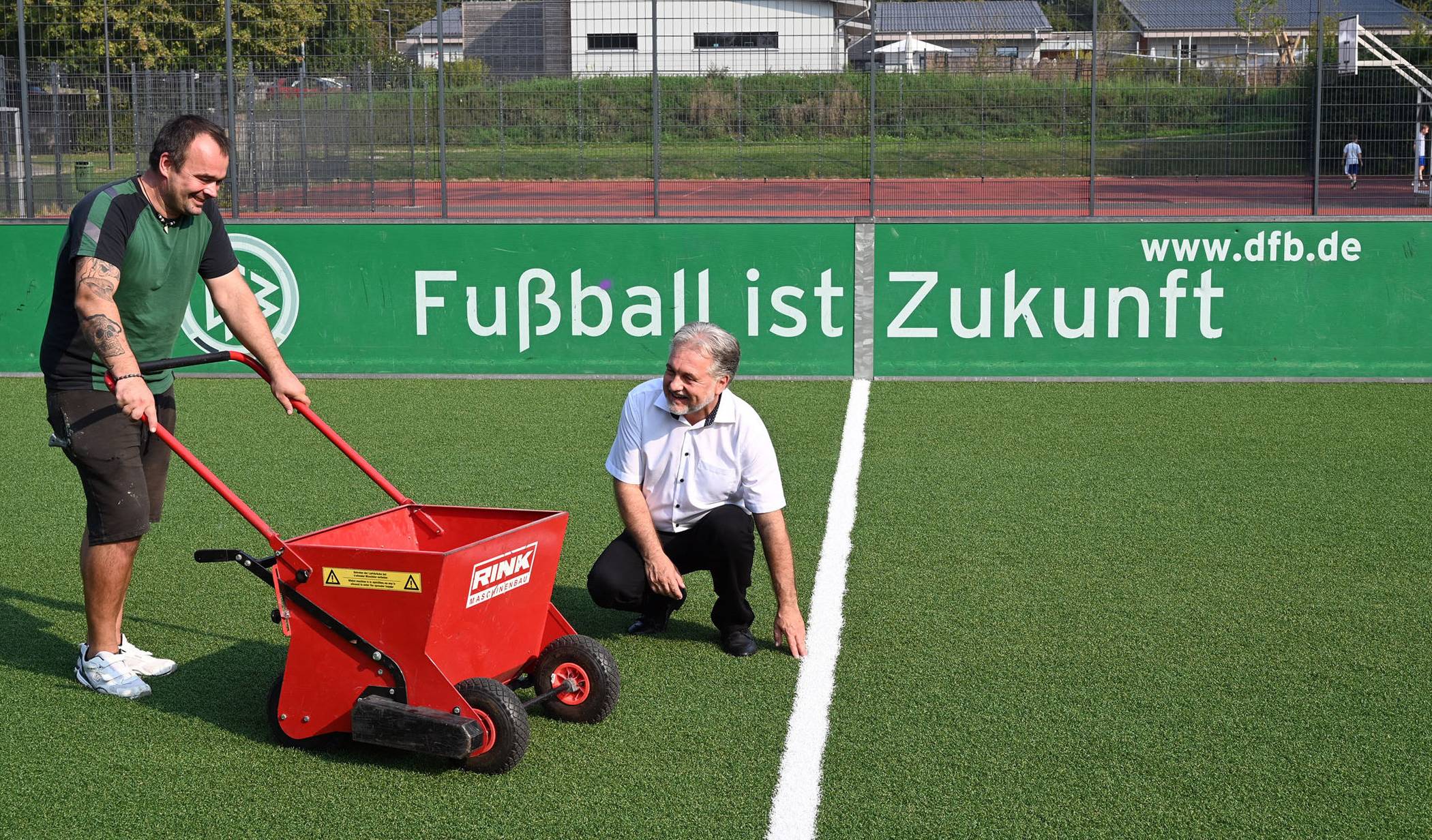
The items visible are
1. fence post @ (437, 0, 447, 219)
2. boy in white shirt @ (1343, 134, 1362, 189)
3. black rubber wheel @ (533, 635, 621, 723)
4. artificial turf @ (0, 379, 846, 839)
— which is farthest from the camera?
fence post @ (437, 0, 447, 219)

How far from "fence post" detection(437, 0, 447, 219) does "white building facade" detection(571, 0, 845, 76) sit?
1084mm

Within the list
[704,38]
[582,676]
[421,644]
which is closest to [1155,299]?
[704,38]

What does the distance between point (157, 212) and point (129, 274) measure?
216 mm

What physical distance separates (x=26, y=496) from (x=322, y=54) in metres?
8.15

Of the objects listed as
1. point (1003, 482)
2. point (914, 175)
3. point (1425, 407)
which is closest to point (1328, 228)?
point (1425, 407)

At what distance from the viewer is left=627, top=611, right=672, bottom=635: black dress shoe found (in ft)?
18.2

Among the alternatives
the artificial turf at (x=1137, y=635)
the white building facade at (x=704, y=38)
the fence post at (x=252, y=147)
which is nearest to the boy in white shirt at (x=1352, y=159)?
the artificial turf at (x=1137, y=635)

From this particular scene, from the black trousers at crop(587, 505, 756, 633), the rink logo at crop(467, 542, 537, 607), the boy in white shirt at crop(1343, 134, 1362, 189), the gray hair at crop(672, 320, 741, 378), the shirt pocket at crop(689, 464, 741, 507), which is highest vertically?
the boy in white shirt at crop(1343, 134, 1362, 189)

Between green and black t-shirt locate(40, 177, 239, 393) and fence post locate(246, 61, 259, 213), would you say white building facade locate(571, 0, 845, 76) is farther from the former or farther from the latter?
green and black t-shirt locate(40, 177, 239, 393)

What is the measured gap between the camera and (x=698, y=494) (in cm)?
522

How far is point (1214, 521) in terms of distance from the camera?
7.06 m

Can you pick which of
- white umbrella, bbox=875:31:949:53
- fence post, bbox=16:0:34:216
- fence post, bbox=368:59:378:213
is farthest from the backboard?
fence post, bbox=16:0:34:216

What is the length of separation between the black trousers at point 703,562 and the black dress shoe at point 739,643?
0.02 meters

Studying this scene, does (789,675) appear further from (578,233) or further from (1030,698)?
(578,233)
